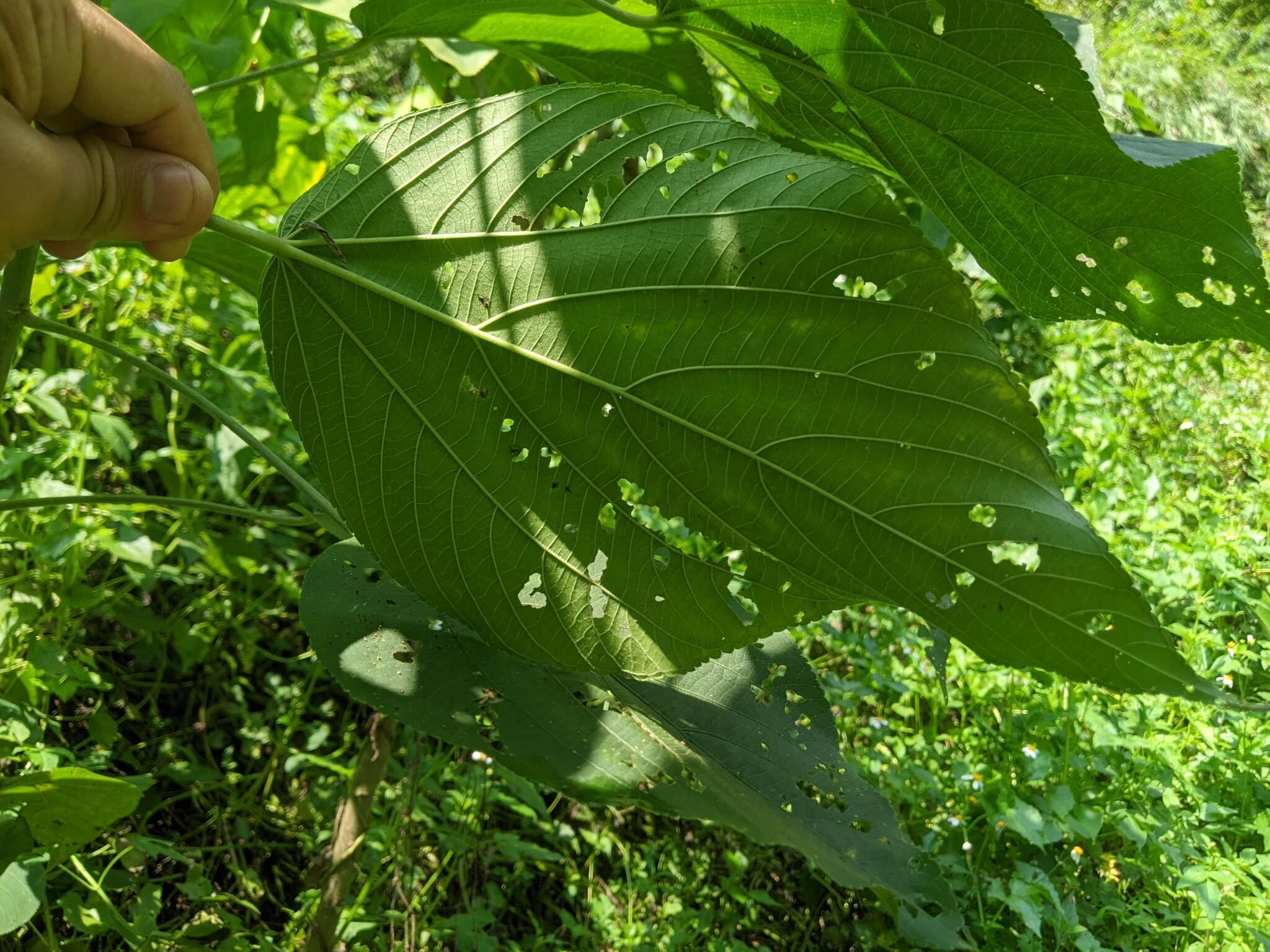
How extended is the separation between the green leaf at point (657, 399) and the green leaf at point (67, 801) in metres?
Answer: 0.41

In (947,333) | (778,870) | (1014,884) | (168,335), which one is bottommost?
(778,870)

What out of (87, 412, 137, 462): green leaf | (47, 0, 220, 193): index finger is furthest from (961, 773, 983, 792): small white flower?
(47, 0, 220, 193): index finger

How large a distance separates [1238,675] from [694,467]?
156cm

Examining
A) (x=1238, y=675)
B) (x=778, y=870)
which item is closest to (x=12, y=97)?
(x=778, y=870)

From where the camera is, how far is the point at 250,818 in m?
1.58

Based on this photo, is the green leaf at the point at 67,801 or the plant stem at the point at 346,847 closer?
the green leaf at the point at 67,801

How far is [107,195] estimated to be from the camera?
513 mm

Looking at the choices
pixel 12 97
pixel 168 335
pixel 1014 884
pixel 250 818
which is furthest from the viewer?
pixel 168 335

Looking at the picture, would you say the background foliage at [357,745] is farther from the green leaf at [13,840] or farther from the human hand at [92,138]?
the human hand at [92,138]

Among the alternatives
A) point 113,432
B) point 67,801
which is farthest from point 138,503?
point 113,432

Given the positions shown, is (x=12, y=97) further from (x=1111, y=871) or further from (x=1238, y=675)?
(x=1238, y=675)

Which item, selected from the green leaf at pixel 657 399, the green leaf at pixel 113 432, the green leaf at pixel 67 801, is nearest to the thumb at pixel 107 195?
the green leaf at pixel 657 399

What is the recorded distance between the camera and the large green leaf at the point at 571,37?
0.80 m

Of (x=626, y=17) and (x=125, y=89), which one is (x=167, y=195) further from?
(x=626, y=17)
